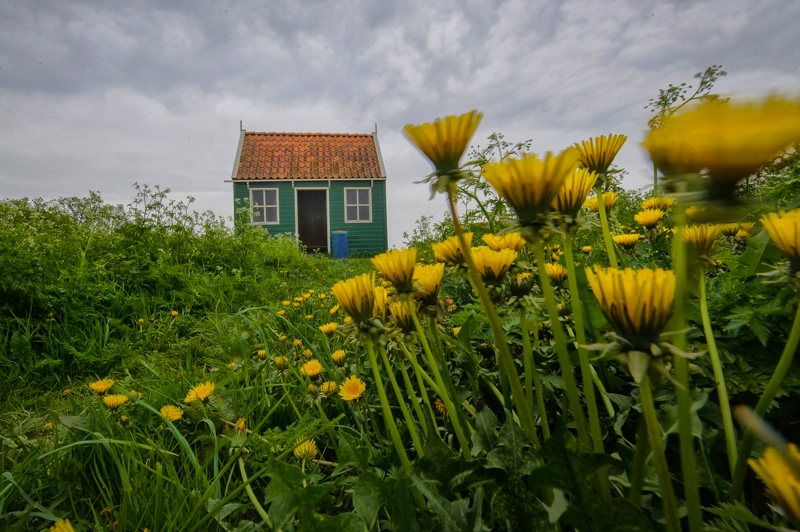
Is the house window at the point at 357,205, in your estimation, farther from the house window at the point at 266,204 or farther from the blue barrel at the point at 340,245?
the house window at the point at 266,204

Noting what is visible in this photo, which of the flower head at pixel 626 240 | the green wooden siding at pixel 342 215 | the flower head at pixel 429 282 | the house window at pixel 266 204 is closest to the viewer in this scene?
the flower head at pixel 429 282

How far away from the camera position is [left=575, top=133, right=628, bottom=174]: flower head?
0.75 meters

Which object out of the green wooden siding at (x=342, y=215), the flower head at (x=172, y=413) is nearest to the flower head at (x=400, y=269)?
the flower head at (x=172, y=413)

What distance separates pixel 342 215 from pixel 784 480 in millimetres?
12087

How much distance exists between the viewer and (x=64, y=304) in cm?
259

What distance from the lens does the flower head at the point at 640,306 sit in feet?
1.24

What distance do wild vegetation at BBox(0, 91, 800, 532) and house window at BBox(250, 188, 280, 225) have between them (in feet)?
32.3

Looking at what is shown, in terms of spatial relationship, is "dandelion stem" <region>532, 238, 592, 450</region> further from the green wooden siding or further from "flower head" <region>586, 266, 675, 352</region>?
the green wooden siding

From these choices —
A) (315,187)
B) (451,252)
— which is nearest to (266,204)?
(315,187)

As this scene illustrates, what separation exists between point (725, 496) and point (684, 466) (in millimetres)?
460

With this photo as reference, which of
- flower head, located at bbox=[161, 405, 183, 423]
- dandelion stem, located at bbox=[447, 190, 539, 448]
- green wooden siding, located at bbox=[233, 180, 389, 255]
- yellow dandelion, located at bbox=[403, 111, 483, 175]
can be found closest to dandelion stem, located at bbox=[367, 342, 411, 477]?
dandelion stem, located at bbox=[447, 190, 539, 448]

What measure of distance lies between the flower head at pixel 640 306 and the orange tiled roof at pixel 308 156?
469 inches

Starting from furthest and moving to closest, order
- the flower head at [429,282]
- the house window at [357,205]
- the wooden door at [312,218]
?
the wooden door at [312,218], the house window at [357,205], the flower head at [429,282]

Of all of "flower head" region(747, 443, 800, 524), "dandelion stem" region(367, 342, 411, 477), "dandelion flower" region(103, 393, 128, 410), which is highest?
"flower head" region(747, 443, 800, 524)
